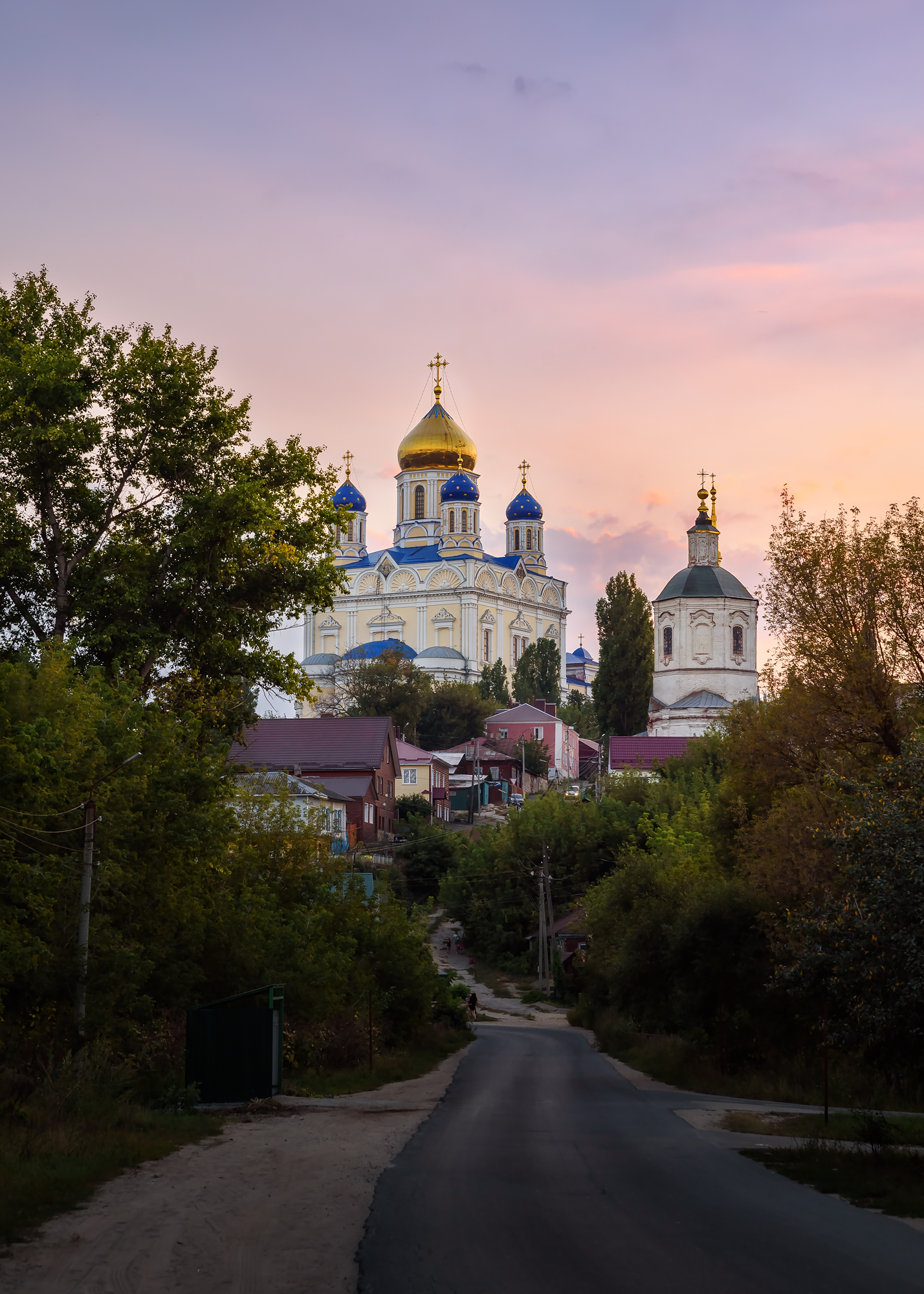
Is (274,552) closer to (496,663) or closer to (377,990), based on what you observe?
(377,990)

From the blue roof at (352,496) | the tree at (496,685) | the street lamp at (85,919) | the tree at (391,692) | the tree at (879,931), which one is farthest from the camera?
the blue roof at (352,496)

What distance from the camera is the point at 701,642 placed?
10325 cm

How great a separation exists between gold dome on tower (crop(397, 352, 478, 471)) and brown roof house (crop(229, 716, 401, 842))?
75.8 m

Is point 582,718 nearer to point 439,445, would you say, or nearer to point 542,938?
point 439,445

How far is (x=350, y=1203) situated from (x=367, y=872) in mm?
41791

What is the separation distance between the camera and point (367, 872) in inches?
2085

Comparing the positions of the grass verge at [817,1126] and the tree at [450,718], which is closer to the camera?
the grass verge at [817,1126]

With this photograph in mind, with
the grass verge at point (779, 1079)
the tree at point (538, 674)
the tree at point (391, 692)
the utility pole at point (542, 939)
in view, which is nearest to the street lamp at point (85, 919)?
the grass verge at point (779, 1079)

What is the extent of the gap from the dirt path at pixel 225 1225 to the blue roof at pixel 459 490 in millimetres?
121484

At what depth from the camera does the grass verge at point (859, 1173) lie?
1135cm

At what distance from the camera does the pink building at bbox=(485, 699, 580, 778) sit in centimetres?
10175

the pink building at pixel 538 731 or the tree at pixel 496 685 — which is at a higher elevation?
the tree at pixel 496 685

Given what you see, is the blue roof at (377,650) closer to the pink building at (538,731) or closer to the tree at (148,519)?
the pink building at (538,731)

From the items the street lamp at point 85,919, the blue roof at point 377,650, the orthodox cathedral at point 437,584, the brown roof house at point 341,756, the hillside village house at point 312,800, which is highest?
the orthodox cathedral at point 437,584
